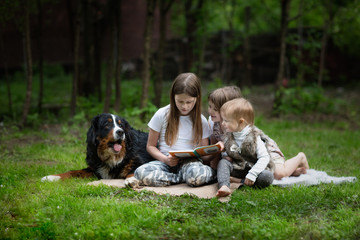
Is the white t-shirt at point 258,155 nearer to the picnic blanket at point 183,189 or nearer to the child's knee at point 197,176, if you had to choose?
the picnic blanket at point 183,189

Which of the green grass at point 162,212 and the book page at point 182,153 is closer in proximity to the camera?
the green grass at point 162,212

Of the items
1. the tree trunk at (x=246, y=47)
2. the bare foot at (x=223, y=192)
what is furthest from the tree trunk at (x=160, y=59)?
the bare foot at (x=223, y=192)

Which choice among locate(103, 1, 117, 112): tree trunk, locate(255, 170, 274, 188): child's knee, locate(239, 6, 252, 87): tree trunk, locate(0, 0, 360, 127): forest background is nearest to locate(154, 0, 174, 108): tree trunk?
locate(0, 0, 360, 127): forest background

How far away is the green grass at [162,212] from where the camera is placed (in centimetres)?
Result: 312

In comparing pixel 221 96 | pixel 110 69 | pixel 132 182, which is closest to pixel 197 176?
A: pixel 132 182

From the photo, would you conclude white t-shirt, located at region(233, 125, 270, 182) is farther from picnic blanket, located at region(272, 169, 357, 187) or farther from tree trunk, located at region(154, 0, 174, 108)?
tree trunk, located at region(154, 0, 174, 108)

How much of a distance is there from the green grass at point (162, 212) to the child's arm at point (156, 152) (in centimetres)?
66

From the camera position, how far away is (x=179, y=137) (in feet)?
16.0

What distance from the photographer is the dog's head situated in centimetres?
461

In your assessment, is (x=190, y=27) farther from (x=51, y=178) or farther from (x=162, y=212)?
(x=162, y=212)

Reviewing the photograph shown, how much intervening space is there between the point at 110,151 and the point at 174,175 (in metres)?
0.86

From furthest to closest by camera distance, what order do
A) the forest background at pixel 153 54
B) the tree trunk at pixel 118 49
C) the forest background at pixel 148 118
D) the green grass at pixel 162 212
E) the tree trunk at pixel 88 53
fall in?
the tree trunk at pixel 88 53, the tree trunk at pixel 118 49, the forest background at pixel 153 54, the forest background at pixel 148 118, the green grass at pixel 162 212

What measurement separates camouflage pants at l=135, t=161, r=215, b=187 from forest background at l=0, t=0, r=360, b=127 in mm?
3388

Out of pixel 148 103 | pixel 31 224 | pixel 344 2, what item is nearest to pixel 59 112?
pixel 148 103
